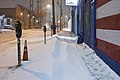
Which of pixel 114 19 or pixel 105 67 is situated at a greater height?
pixel 114 19

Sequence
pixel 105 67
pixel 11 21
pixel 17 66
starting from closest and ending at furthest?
pixel 105 67 → pixel 17 66 → pixel 11 21

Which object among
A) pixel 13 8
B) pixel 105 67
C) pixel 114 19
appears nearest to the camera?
pixel 114 19

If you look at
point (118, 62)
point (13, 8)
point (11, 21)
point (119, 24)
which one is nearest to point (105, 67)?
point (118, 62)

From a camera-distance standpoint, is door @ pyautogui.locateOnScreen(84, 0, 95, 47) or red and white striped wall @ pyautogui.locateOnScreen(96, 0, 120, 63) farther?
door @ pyautogui.locateOnScreen(84, 0, 95, 47)

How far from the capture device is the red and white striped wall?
8.17 m

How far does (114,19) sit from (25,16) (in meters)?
80.6

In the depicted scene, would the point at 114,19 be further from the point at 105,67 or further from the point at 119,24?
the point at 105,67

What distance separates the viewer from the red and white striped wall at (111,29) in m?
8.17

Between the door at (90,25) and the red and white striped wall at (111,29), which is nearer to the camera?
the red and white striped wall at (111,29)

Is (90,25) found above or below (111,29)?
above

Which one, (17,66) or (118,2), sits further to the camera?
(17,66)

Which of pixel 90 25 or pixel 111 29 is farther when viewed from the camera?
pixel 90 25

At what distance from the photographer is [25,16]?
87.9 metres

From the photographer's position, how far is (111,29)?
30.0ft
